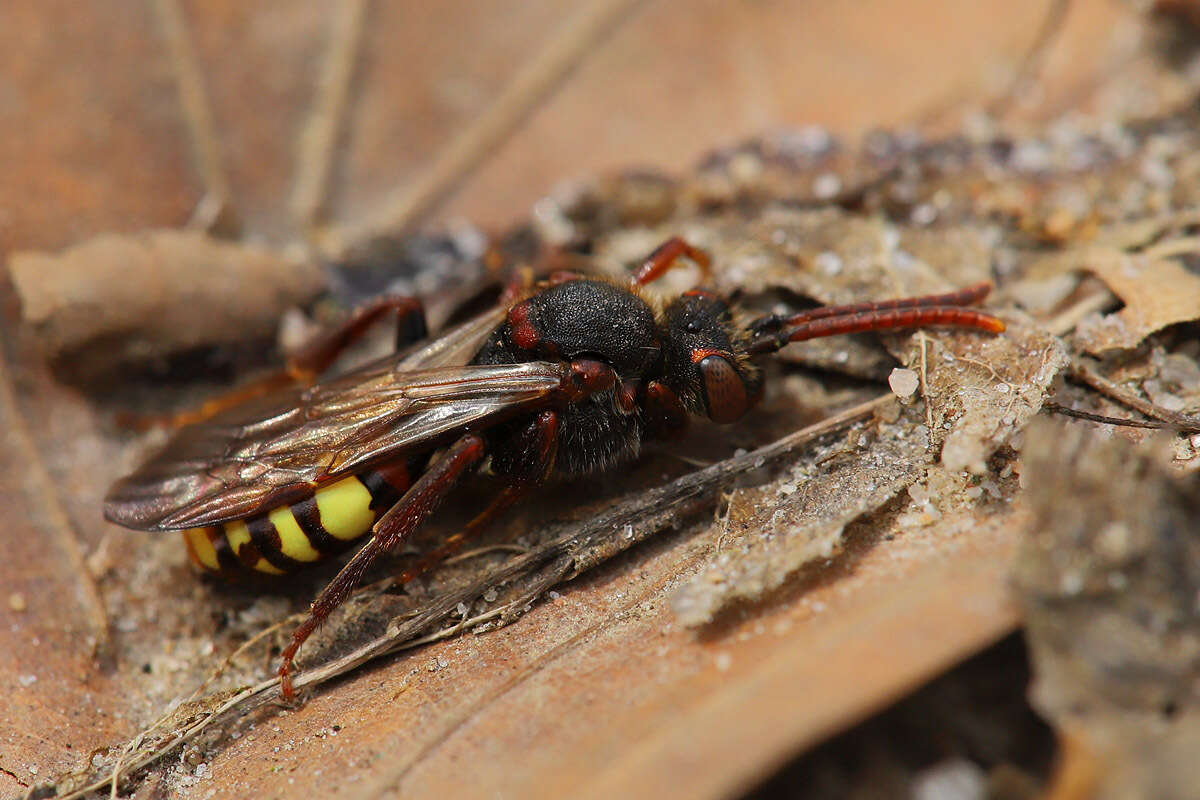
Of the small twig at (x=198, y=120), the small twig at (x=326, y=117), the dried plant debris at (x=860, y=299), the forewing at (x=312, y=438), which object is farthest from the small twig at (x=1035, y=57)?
the small twig at (x=198, y=120)

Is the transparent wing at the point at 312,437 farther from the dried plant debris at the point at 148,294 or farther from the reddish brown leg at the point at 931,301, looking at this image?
the reddish brown leg at the point at 931,301

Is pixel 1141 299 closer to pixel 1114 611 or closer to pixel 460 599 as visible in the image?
pixel 1114 611

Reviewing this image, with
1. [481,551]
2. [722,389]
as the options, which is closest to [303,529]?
[481,551]

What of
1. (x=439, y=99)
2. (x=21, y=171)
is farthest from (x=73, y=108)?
(x=439, y=99)

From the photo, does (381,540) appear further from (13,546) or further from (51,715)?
(13,546)

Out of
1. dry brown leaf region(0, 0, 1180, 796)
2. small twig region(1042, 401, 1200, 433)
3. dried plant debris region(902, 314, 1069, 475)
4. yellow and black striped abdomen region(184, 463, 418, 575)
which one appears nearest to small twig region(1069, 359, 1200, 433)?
small twig region(1042, 401, 1200, 433)
